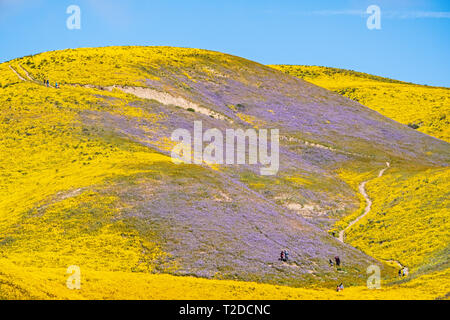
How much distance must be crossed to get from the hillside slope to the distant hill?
→ 563 inches

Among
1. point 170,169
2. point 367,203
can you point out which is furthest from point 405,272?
point 170,169

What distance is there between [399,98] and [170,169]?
109832 millimetres

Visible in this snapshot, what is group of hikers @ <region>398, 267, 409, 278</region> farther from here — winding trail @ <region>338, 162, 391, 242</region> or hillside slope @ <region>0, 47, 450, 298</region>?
winding trail @ <region>338, 162, 391, 242</region>

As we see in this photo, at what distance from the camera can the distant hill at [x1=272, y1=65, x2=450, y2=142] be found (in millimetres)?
137250

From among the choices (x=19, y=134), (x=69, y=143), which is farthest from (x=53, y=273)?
(x=19, y=134)

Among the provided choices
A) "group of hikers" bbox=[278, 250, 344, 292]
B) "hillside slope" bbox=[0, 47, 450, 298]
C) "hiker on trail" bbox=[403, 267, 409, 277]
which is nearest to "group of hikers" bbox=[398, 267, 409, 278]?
"hiker on trail" bbox=[403, 267, 409, 277]

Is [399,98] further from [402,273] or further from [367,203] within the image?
[402,273]

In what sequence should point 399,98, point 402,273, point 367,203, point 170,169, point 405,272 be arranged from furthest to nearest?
point 399,98 → point 367,203 → point 170,169 → point 405,272 → point 402,273

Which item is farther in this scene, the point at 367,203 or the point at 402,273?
the point at 367,203

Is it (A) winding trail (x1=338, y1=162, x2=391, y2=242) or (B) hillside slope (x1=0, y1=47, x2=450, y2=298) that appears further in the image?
(A) winding trail (x1=338, y1=162, x2=391, y2=242)

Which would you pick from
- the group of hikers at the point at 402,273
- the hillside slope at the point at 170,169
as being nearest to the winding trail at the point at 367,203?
the hillside slope at the point at 170,169

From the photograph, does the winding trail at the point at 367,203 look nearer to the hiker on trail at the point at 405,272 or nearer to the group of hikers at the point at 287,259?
the hiker on trail at the point at 405,272

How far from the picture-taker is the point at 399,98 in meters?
157
